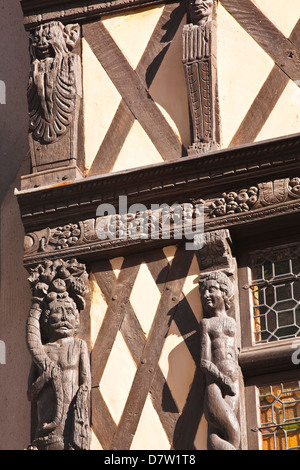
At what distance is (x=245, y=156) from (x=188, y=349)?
1105mm

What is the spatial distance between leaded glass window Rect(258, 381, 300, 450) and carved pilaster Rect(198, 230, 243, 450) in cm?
15

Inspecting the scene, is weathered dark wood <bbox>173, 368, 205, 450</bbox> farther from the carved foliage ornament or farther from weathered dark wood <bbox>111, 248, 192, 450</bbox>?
the carved foliage ornament

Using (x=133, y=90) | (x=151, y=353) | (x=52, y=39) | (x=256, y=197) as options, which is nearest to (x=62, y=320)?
(x=151, y=353)

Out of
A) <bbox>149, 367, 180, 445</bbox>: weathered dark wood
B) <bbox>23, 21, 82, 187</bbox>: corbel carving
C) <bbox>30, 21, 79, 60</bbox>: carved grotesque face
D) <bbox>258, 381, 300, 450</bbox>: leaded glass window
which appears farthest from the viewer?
<bbox>30, 21, 79, 60</bbox>: carved grotesque face

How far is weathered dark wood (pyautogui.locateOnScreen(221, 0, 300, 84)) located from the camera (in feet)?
30.5

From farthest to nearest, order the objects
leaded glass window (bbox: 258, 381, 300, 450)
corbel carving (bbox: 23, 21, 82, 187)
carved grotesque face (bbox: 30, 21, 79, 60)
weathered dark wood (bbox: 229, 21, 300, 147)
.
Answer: carved grotesque face (bbox: 30, 21, 79, 60), corbel carving (bbox: 23, 21, 82, 187), weathered dark wood (bbox: 229, 21, 300, 147), leaded glass window (bbox: 258, 381, 300, 450)

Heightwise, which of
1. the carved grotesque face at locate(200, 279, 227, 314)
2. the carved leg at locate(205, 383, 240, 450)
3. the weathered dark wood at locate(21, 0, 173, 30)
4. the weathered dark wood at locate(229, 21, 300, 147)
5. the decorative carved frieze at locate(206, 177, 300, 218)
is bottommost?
the carved leg at locate(205, 383, 240, 450)

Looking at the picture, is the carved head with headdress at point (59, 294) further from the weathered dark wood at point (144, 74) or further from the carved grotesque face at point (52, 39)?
the carved grotesque face at point (52, 39)

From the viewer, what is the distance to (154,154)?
9.42 meters

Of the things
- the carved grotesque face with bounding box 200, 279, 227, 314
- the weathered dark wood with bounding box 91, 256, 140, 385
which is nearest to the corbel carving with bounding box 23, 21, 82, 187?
the weathered dark wood with bounding box 91, 256, 140, 385

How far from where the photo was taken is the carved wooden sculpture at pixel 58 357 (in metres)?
8.77

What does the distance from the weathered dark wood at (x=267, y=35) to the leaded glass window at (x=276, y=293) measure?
101 centimetres

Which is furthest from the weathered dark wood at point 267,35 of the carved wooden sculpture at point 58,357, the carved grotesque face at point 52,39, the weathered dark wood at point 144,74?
the carved wooden sculpture at point 58,357
